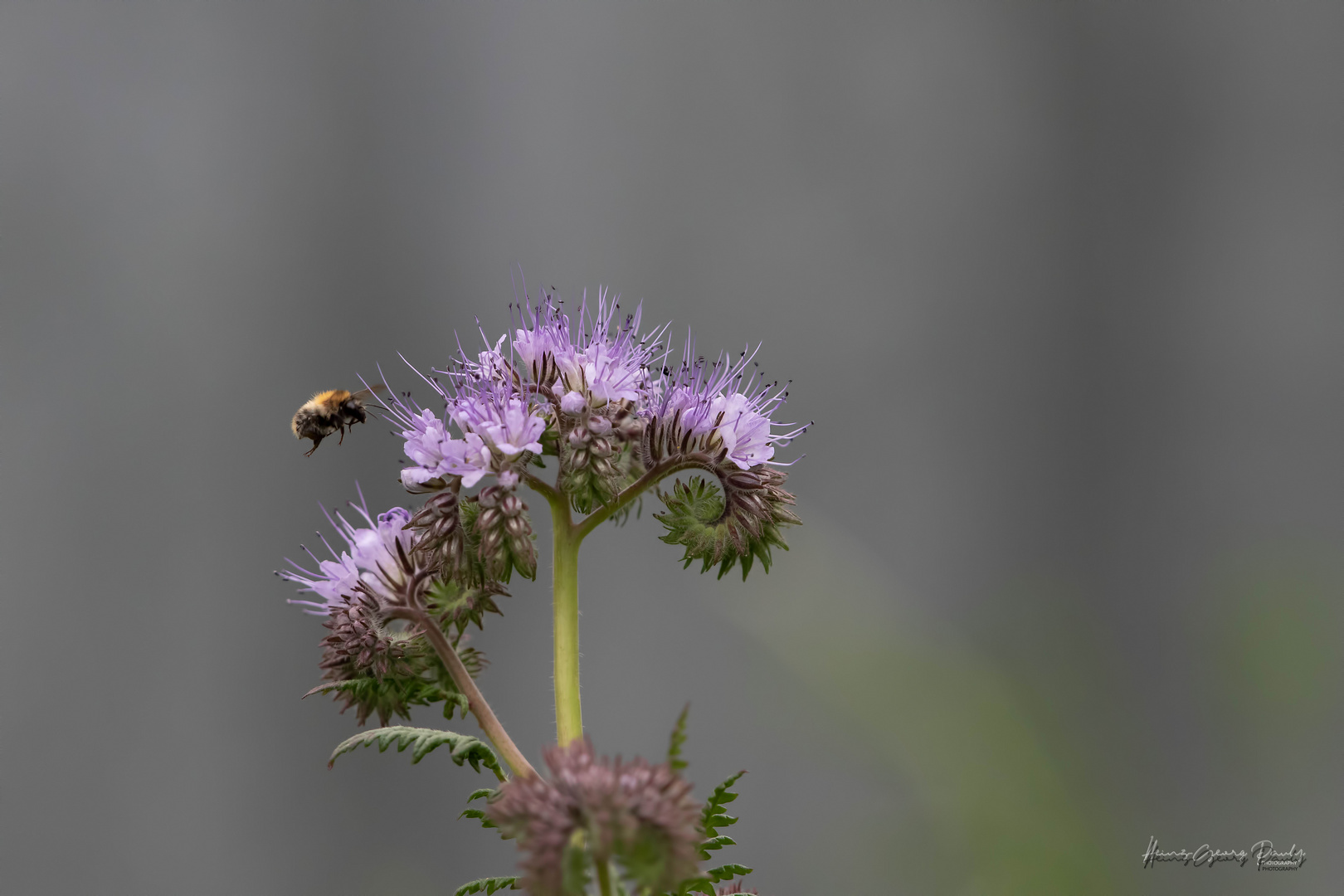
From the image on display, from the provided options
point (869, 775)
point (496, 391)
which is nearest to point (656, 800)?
point (496, 391)

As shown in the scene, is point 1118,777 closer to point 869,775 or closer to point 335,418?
point 869,775

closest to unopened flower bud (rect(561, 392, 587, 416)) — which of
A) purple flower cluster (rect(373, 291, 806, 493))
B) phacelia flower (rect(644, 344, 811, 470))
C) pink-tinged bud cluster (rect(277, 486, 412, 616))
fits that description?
purple flower cluster (rect(373, 291, 806, 493))

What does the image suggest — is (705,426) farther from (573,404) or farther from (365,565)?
(365,565)

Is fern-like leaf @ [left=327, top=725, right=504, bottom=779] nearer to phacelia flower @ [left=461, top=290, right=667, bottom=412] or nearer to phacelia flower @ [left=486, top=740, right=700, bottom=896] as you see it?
phacelia flower @ [left=486, top=740, right=700, bottom=896]

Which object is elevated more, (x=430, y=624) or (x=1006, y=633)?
(x=1006, y=633)

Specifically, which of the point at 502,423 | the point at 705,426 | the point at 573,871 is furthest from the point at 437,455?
the point at 573,871

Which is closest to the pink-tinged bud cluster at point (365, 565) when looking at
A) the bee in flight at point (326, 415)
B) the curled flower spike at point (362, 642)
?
the curled flower spike at point (362, 642)
